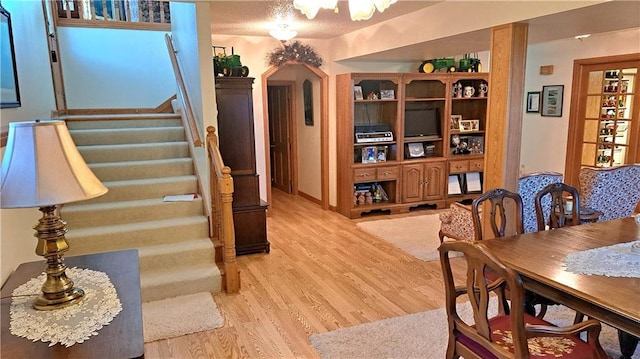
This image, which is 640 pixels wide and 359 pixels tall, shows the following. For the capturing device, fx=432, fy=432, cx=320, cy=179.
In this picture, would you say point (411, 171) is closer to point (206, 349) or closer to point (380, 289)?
point (380, 289)

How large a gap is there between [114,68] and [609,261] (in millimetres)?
5782

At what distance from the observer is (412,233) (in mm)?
5305

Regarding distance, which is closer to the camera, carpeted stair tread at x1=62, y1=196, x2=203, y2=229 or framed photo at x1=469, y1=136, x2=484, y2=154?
carpeted stair tread at x1=62, y1=196, x2=203, y2=229

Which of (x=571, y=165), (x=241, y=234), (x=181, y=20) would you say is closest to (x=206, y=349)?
(x=241, y=234)

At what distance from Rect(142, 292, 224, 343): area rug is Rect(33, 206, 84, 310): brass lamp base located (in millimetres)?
1226

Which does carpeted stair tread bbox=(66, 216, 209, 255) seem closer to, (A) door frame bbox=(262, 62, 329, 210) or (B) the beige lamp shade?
(B) the beige lamp shade

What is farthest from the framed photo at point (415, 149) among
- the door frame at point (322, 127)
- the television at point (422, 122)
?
the door frame at point (322, 127)

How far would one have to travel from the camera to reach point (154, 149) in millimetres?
4570

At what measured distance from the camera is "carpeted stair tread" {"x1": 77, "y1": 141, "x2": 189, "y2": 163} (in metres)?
4.34

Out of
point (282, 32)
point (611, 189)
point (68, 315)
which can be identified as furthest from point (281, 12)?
point (611, 189)

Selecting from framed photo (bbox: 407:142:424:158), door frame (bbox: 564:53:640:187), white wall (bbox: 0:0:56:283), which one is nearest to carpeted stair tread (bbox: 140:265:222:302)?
white wall (bbox: 0:0:56:283)

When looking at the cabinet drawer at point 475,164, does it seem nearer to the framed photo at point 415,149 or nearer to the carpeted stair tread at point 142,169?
the framed photo at point 415,149

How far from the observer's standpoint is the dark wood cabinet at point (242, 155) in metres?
4.44

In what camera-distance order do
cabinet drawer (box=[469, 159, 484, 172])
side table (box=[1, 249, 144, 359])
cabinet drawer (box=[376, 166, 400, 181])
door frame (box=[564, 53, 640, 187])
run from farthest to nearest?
cabinet drawer (box=[469, 159, 484, 172]) → cabinet drawer (box=[376, 166, 400, 181]) → door frame (box=[564, 53, 640, 187]) → side table (box=[1, 249, 144, 359])
